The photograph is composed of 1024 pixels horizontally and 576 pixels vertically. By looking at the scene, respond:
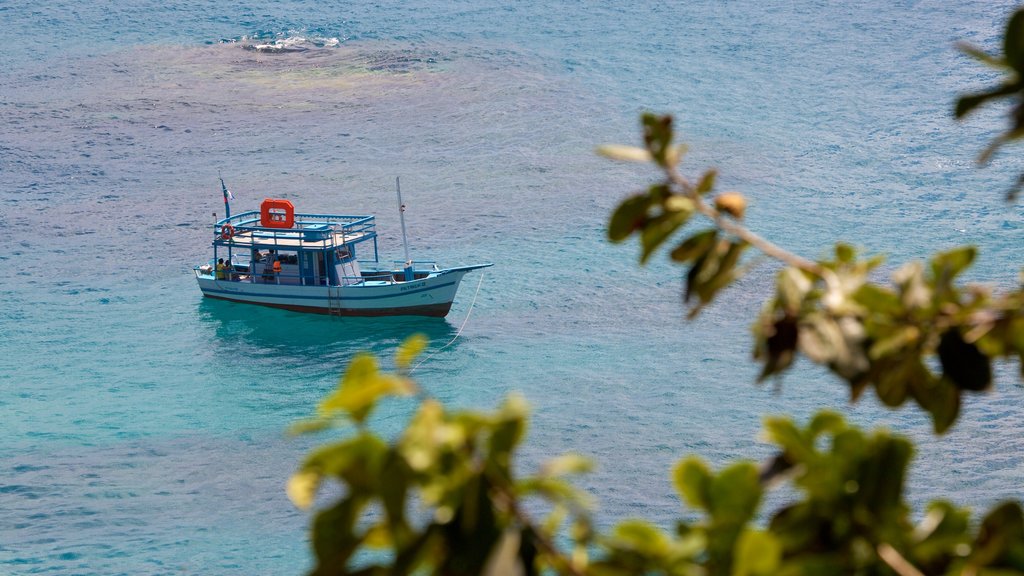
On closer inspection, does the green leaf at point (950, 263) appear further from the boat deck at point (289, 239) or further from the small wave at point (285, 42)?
the small wave at point (285, 42)

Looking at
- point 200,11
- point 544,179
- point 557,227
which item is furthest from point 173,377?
point 200,11

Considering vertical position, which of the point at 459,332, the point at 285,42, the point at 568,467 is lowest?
the point at 459,332

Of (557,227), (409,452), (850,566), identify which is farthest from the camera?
(557,227)

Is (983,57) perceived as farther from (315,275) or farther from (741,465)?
(315,275)

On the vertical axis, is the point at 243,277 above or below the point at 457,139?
below

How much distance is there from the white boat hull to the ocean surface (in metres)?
0.42

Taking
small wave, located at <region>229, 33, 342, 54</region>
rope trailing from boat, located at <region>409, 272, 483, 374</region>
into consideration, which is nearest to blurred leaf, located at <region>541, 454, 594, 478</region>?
rope trailing from boat, located at <region>409, 272, 483, 374</region>

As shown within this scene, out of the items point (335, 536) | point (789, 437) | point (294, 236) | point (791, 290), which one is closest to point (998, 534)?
point (789, 437)

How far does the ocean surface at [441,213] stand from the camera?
61.4 feet

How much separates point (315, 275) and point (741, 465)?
25617mm

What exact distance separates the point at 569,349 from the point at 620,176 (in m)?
11.4

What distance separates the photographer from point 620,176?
33.8 metres

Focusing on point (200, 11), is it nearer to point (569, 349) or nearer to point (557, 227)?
point (557, 227)

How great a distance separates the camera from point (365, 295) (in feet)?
85.6
